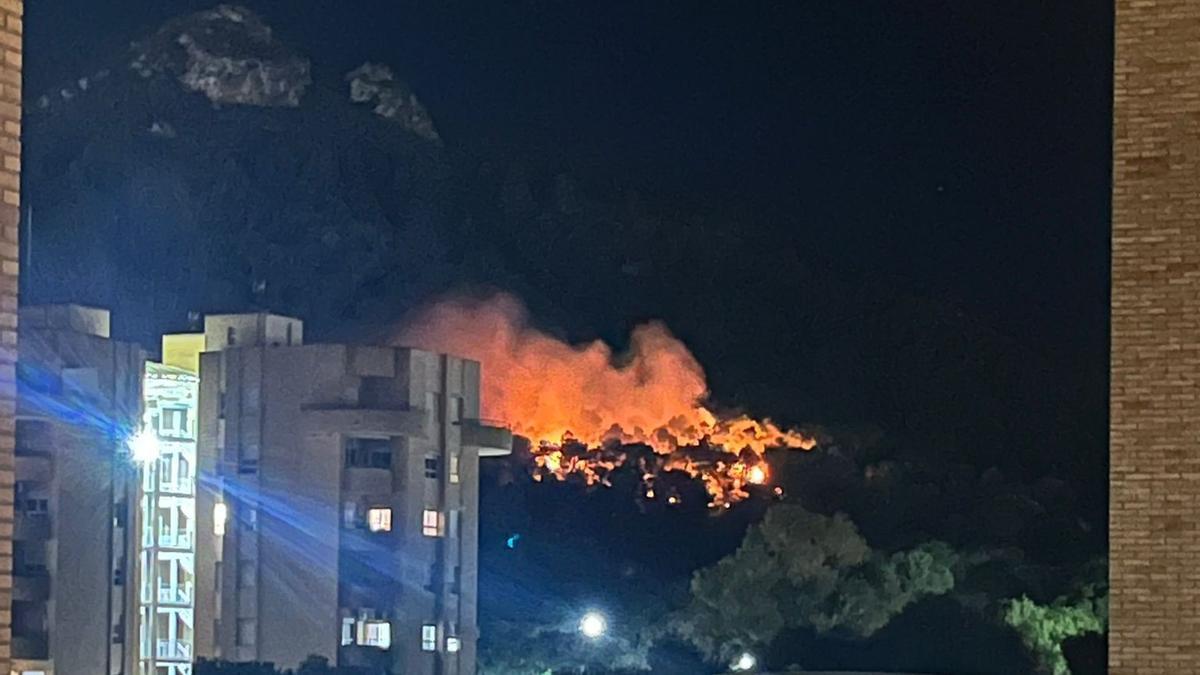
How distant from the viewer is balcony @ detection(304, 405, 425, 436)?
18.8 meters

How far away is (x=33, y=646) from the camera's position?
677 inches

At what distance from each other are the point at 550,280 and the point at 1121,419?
20.5 meters

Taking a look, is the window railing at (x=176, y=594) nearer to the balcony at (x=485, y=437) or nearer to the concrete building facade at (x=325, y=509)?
the concrete building facade at (x=325, y=509)

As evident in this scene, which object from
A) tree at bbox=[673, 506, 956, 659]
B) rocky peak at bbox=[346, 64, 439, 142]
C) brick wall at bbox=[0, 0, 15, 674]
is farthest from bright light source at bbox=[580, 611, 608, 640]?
brick wall at bbox=[0, 0, 15, 674]

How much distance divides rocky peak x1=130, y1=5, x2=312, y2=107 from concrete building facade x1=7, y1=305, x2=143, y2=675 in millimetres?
12947

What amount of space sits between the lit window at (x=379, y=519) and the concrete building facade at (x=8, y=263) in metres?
16.6

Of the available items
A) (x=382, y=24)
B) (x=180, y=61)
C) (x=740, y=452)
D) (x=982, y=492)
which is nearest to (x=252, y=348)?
(x=740, y=452)

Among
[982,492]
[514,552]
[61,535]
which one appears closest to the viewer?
[61,535]

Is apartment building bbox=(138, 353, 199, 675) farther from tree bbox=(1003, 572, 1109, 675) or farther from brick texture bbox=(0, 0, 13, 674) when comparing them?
brick texture bbox=(0, 0, 13, 674)

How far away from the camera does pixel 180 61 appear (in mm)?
31703

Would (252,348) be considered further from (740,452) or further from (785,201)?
(785,201)

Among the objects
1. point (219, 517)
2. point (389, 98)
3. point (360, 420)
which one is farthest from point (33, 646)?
point (389, 98)

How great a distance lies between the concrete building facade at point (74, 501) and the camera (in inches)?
680

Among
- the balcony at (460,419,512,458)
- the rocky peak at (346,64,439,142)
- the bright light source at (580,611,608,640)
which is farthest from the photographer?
the rocky peak at (346,64,439,142)
